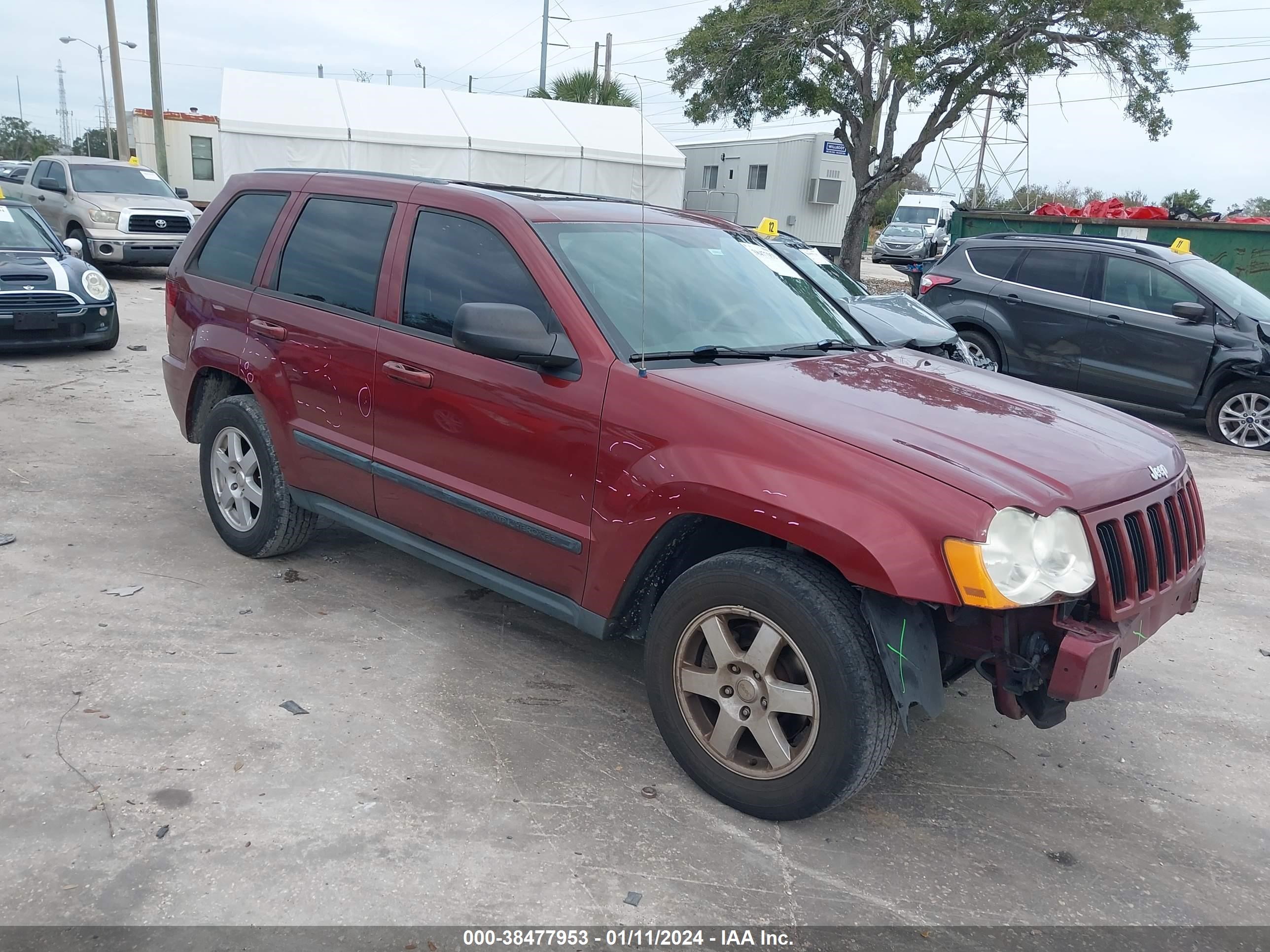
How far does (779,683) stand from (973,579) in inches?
25.6

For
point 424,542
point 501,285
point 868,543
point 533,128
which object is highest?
point 533,128

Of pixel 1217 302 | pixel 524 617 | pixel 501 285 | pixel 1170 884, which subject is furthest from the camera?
pixel 1217 302

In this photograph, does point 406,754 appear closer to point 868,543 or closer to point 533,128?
point 868,543

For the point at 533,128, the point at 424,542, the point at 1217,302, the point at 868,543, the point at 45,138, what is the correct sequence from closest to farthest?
the point at 868,543
the point at 424,542
the point at 1217,302
the point at 533,128
the point at 45,138

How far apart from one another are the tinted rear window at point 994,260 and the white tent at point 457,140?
400 inches

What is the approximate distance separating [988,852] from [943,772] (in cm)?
45

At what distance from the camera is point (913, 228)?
32062mm

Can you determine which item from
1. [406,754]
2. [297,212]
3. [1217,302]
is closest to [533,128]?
[1217,302]

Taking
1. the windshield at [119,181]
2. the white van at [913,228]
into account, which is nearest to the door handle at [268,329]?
the windshield at [119,181]

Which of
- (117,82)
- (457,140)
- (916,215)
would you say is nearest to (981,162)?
(916,215)

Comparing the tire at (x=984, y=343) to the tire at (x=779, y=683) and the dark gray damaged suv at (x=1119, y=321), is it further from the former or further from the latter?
the tire at (x=779, y=683)

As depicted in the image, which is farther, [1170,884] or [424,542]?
[424,542]

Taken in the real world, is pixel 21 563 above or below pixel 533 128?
below

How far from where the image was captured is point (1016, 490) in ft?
8.91
